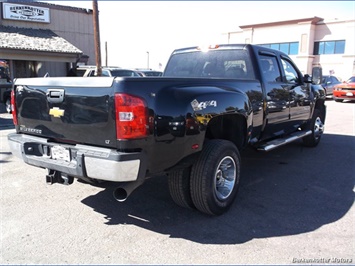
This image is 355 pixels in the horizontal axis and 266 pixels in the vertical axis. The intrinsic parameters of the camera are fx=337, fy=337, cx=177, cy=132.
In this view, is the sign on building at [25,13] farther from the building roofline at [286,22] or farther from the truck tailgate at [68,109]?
the building roofline at [286,22]

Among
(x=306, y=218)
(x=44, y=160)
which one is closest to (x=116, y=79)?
(x=44, y=160)

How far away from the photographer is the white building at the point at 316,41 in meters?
37.4

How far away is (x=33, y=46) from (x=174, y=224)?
18.7 metres

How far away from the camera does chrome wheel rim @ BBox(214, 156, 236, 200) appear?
3.86 meters

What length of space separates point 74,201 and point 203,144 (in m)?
1.81

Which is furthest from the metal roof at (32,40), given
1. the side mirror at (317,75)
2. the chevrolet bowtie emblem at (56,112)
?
the chevrolet bowtie emblem at (56,112)

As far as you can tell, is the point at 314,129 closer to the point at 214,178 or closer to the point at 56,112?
the point at 214,178

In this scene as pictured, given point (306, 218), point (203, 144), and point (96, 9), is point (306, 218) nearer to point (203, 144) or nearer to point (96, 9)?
point (203, 144)

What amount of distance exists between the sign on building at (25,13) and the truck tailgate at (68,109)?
20.8 m

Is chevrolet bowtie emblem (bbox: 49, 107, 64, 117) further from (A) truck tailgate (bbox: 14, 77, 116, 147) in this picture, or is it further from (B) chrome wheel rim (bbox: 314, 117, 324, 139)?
(B) chrome wheel rim (bbox: 314, 117, 324, 139)

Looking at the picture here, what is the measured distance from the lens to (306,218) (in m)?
3.75

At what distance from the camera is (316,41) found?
133 ft

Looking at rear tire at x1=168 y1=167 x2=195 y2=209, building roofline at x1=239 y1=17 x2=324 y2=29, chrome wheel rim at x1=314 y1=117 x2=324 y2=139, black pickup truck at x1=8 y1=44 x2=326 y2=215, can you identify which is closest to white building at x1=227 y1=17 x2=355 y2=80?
building roofline at x1=239 y1=17 x2=324 y2=29

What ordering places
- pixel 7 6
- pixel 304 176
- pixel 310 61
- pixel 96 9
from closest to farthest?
pixel 304 176 < pixel 96 9 < pixel 7 6 < pixel 310 61
